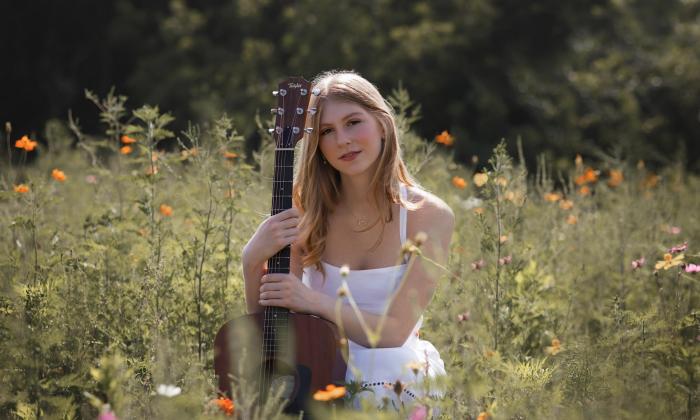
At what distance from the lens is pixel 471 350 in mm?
3369

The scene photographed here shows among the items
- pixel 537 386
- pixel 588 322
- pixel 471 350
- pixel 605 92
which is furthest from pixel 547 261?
pixel 605 92

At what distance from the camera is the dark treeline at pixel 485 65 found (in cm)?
1165

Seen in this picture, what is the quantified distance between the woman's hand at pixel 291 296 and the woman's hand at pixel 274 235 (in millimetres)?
112

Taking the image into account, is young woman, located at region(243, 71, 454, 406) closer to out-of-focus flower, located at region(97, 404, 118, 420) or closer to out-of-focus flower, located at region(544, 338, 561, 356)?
out-of-focus flower, located at region(544, 338, 561, 356)

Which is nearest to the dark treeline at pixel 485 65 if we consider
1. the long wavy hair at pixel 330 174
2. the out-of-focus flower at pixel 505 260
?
the out-of-focus flower at pixel 505 260

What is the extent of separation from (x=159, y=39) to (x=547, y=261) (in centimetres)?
1139

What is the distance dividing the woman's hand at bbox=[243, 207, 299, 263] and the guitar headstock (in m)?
0.30

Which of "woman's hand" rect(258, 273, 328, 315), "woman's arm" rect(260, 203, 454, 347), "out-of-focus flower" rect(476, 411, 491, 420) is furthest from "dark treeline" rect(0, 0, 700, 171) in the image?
"out-of-focus flower" rect(476, 411, 491, 420)

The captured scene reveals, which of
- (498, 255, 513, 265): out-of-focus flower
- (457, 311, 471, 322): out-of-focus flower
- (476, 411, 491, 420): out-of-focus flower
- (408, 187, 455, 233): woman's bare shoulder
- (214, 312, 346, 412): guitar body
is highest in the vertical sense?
(408, 187, 455, 233): woman's bare shoulder

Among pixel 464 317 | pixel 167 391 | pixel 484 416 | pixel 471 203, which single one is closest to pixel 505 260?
pixel 464 317

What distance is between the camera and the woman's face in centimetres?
332

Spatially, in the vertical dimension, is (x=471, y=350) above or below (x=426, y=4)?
below

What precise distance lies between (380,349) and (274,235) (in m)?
0.52

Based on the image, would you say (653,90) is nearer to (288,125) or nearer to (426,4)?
(426,4)
